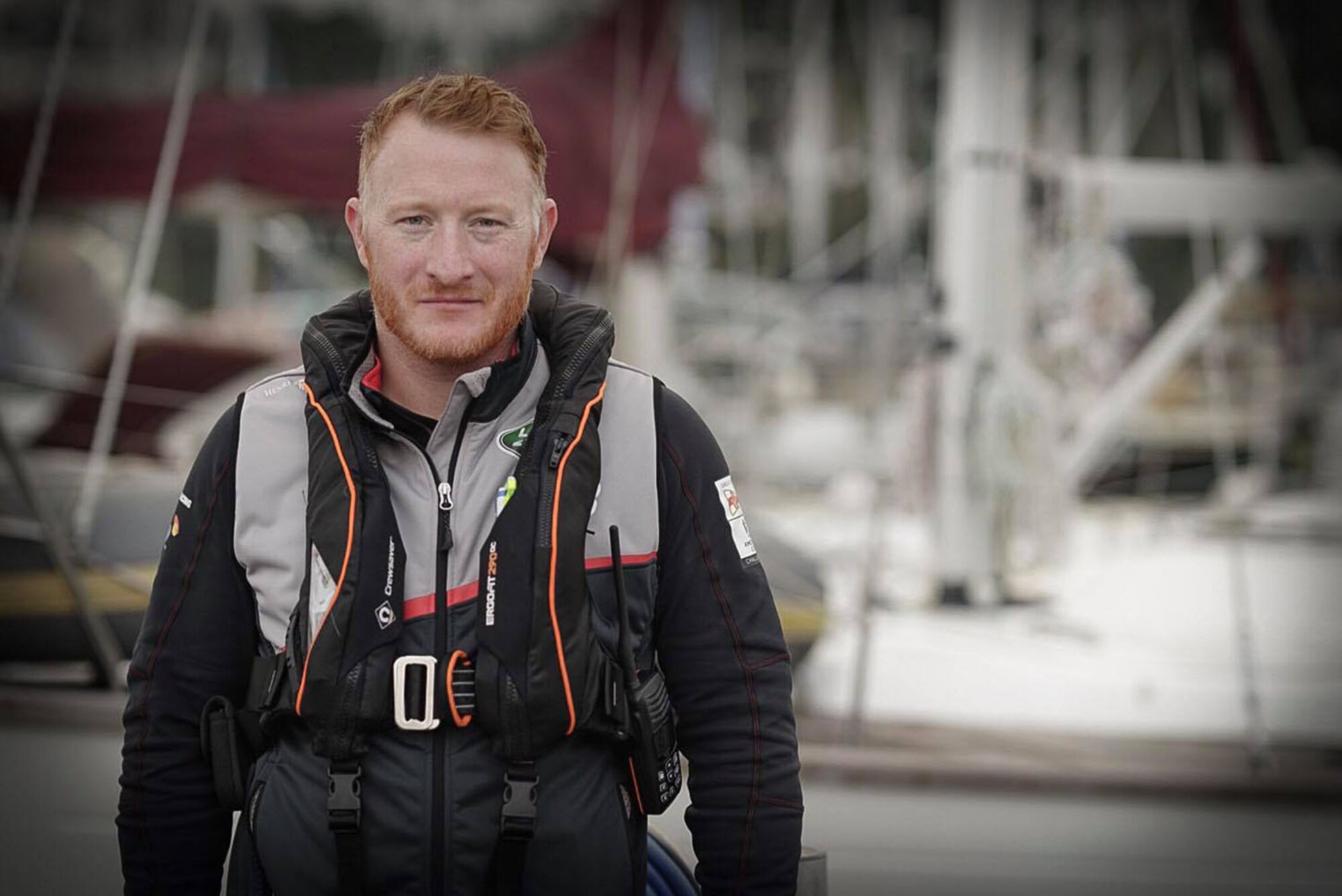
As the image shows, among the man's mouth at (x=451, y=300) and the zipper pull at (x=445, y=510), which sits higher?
the man's mouth at (x=451, y=300)

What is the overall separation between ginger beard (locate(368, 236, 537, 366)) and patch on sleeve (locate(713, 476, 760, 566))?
291mm

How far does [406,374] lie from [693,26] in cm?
621

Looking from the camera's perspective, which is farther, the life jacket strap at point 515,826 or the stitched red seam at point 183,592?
the stitched red seam at point 183,592

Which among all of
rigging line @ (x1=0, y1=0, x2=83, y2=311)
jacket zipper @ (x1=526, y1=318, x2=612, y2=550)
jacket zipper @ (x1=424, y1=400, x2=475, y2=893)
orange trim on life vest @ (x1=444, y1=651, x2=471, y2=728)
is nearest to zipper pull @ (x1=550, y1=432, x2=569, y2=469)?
jacket zipper @ (x1=526, y1=318, x2=612, y2=550)

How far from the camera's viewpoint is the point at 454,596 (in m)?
1.48

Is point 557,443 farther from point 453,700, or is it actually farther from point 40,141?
point 40,141

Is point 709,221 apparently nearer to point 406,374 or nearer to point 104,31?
point 104,31

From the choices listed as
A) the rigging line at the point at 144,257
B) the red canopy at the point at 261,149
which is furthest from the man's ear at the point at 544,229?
Result: the red canopy at the point at 261,149

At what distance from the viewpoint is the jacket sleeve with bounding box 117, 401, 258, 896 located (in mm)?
1545

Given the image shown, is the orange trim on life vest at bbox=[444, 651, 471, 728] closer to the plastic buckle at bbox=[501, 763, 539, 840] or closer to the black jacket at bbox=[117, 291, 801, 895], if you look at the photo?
the plastic buckle at bbox=[501, 763, 539, 840]

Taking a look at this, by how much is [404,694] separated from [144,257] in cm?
394

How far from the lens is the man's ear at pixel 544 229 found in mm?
1544

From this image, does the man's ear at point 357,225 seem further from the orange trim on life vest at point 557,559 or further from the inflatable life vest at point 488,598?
the orange trim on life vest at point 557,559

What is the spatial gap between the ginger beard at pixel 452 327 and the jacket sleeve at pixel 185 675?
0.72ft
